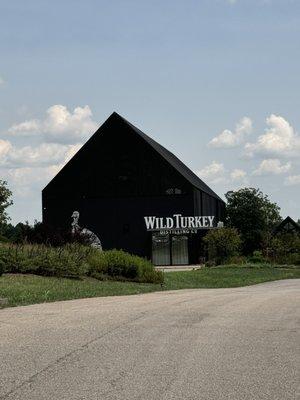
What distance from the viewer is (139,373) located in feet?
25.9

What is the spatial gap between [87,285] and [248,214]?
63.6 m

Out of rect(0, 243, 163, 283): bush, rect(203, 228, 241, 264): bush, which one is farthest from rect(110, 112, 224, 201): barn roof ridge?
rect(0, 243, 163, 283): bush

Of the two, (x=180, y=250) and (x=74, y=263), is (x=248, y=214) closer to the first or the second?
(x=180, y=250)

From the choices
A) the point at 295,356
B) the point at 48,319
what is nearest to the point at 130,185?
the point at 48,319

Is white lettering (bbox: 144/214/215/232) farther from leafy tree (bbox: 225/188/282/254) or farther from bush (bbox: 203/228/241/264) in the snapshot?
leafy tree (bbox: 225/188/282/254)

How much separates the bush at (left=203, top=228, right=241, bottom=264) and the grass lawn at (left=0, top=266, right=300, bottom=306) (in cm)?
1213

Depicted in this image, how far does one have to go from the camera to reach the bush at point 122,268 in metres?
28.6

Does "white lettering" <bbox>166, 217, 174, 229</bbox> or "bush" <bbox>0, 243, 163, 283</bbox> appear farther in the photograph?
"white lettering" <bbox>166, 217, 174, 229</bbox>

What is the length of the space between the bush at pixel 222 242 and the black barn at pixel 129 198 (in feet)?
19.9

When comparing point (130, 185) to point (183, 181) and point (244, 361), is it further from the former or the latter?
point (244, 361)

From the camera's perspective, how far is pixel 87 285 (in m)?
24.0

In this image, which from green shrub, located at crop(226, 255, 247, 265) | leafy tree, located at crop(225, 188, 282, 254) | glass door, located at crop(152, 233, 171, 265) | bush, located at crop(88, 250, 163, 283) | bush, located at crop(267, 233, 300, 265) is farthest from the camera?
leafy tree, located at crop(225, 188, 282, 254)

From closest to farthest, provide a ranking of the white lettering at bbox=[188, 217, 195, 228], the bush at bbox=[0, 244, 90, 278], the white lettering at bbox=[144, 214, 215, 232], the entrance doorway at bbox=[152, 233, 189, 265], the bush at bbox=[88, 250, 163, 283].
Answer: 1. the bush at bbox=[0, 244, 90, 278]
2. the bush at bbox=[88, 250, 163, 283]
3. the white lettering at bbox=[188, 217, 195, 228]
4. the white lettering at bbox=[144, 214, 215, 232]
5. the entrance doorway at bbox=[152, 233, 189, 265]

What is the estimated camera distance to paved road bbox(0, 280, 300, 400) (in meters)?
7.10
